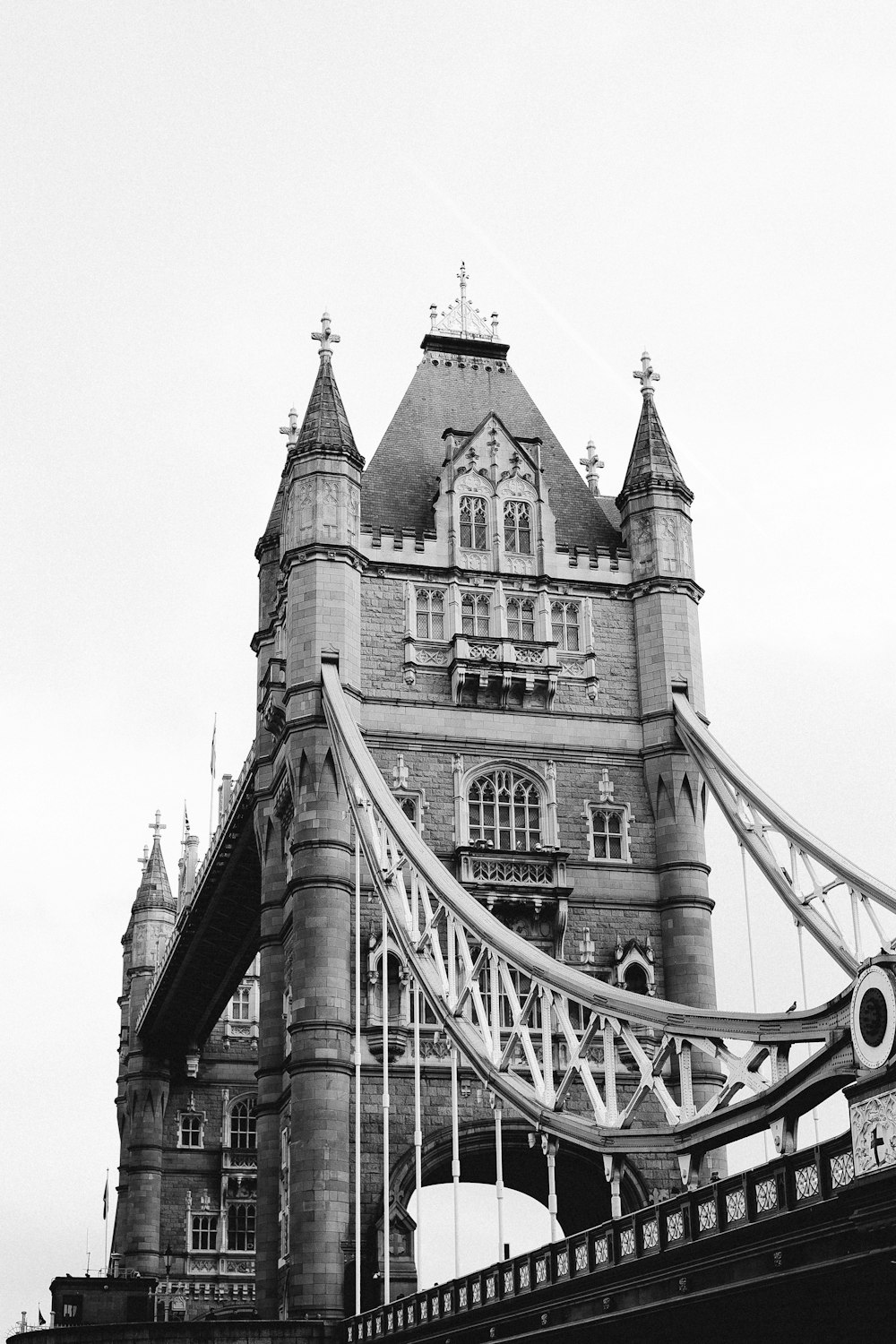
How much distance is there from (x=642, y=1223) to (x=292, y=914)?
18.3 m

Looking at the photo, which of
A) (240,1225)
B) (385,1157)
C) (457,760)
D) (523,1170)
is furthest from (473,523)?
(240,1225)

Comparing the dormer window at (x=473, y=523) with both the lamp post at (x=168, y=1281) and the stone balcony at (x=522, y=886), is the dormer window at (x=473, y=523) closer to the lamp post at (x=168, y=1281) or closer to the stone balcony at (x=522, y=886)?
the stone balcony at (x=522, y=886)

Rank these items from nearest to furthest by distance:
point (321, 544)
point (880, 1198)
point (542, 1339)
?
1. point (880, 1198)
2. point (542, 1339)
3. point (321, 544)

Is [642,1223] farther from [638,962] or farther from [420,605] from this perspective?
[420,605]

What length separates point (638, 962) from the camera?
134 feet

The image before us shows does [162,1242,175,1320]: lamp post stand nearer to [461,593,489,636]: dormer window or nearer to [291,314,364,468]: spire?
[461,593,489,636]: dormer window

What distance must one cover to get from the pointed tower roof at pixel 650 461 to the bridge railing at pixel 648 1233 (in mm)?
21579

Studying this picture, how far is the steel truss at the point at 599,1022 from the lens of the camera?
23408mm

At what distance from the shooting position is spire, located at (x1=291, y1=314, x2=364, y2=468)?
144 ft

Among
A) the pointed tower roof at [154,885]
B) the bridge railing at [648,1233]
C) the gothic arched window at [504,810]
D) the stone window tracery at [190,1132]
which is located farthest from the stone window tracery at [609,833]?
the pointed tower roof at [154,885]

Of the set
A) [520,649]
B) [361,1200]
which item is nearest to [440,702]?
[520,649]

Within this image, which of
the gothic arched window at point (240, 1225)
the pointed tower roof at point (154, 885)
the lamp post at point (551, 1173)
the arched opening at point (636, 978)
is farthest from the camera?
the pointed tower roof at point (154, 885)

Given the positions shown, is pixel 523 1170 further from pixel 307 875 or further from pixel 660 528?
pixel 660 528

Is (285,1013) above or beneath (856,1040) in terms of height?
above
